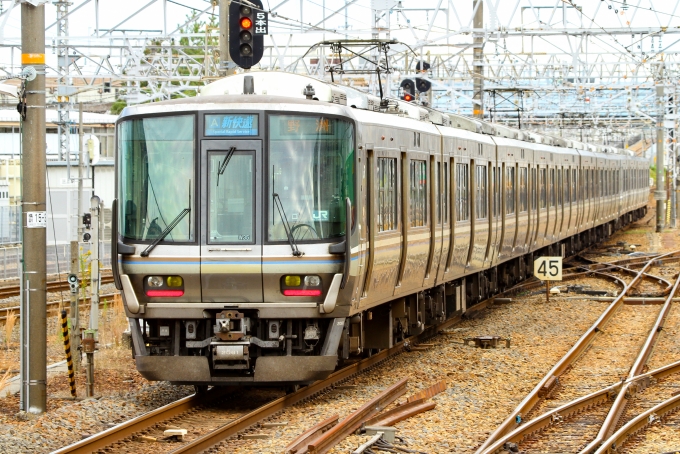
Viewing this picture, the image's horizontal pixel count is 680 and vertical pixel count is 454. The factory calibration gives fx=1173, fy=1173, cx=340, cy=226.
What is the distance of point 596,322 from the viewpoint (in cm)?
1648

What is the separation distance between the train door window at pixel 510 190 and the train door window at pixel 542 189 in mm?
2967

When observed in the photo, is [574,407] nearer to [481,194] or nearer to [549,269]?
[481,194]

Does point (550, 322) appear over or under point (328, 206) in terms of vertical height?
under

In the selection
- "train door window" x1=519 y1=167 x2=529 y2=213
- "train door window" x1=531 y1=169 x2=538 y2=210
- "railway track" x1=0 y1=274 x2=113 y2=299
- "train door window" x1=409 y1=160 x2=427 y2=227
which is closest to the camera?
"train door window" x1=409 y1=160 x2=427 y2=227

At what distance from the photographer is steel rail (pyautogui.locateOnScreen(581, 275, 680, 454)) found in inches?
343

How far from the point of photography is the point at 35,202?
10180 mm

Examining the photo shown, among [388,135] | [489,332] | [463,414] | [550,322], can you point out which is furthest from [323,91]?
[550,322]

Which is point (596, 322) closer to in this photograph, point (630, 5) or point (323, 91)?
point (323, 91)

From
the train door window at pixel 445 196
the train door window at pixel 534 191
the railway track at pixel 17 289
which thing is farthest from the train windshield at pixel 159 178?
the train door window at pixel 534 191

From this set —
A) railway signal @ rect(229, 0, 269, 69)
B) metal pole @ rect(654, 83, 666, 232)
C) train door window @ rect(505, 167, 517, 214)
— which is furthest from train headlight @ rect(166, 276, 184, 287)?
metal pole @ rect(654, 83, 666, 232)

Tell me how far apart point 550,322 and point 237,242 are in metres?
8.28

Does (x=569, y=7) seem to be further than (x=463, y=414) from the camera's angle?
Yes

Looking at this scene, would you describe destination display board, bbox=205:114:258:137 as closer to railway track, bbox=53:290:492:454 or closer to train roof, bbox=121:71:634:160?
train roof, bbox=121:71:634:160

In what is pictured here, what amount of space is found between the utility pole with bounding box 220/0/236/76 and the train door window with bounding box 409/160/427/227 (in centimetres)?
280
